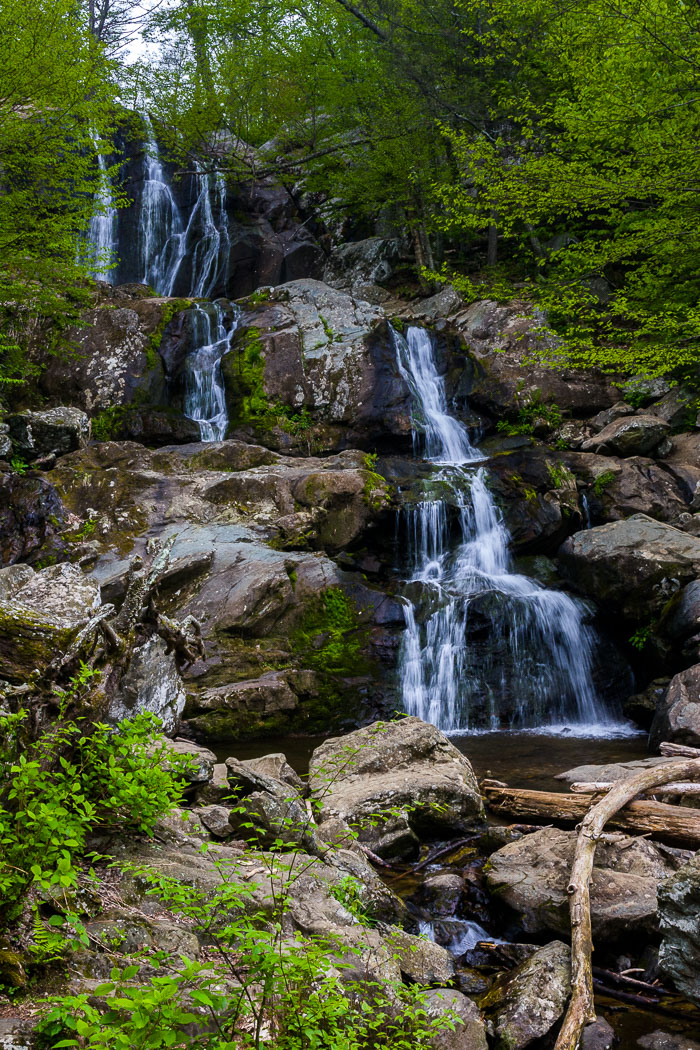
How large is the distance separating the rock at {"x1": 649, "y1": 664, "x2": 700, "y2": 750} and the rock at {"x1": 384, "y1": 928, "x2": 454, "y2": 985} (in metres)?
5.07

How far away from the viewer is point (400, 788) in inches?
246

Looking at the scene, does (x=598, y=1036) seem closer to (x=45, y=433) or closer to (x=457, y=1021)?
(x=457, y=1021)

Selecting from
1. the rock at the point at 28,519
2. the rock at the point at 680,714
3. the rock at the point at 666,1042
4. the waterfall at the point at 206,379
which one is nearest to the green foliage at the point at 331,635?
the rock at the point at 28,519

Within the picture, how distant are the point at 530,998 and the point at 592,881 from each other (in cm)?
119

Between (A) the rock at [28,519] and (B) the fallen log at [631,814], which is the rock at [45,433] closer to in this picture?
(A) the rock at [28,519]

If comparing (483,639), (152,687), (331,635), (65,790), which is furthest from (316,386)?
(65,790)

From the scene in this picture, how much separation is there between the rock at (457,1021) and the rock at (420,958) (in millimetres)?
117

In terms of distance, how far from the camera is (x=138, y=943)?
2.86m

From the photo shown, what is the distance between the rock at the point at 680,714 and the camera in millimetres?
8148

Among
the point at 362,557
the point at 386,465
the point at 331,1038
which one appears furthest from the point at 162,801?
the point at 386,465

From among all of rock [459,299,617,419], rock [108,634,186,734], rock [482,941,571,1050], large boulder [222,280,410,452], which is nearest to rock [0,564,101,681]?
rock [108,634,186,734]

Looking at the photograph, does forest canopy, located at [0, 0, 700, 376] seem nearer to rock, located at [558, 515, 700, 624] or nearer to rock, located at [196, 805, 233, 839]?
rock, located at [558, 515, 700, 624]

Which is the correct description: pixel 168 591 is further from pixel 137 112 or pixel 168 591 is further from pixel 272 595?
pixel 137 112

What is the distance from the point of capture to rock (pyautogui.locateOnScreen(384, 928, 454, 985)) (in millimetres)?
3908
